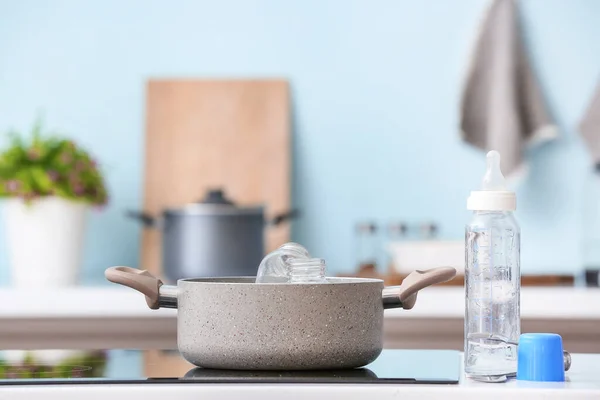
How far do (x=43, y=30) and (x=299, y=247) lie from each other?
75.0 inches

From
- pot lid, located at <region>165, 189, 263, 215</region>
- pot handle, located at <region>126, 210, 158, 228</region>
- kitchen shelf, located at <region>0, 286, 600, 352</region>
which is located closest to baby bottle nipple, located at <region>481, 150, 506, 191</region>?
kitchen shelf, located at <region>0, 286, 600, 352</region>

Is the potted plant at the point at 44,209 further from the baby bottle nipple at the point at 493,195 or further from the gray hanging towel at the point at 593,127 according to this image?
the baby bottle nipple at the point at 493,195

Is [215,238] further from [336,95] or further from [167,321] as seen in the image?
[336,95]

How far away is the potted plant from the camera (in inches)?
86.0

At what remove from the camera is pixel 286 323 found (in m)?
0.75

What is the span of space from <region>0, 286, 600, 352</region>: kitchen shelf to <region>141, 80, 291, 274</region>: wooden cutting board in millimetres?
524

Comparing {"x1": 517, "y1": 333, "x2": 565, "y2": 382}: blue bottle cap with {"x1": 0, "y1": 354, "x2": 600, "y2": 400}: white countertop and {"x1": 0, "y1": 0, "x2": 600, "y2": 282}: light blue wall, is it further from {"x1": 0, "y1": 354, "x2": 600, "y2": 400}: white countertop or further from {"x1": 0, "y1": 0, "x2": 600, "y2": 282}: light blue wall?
{"x1": 0, "y1": 0, "x2": 600, "y2": 282}: light blue wall

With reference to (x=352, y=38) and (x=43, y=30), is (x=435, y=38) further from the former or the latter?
(x=43, y=30)

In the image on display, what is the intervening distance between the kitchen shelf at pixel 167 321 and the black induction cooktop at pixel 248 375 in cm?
85

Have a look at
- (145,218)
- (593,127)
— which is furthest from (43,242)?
(593,127)

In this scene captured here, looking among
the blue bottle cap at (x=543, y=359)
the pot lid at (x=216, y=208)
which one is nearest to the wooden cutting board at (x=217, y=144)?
the pot lid at (x=216, y=208)

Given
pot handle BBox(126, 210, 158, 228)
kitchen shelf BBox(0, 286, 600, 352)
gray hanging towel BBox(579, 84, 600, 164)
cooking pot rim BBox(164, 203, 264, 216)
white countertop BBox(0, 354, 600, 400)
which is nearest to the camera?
white countertop BBox(0, 354, 600, 400)

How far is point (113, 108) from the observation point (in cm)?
253

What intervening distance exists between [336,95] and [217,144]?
0.34 meters
